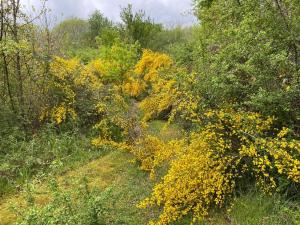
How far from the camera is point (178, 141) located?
594 cm

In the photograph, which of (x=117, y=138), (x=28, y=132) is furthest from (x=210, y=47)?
(x=28, y=132)

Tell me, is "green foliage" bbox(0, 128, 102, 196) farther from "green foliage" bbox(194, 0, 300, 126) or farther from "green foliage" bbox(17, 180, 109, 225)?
"green foliage" bbox(194, 0, 300, 126)

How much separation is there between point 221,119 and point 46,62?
5446 mm

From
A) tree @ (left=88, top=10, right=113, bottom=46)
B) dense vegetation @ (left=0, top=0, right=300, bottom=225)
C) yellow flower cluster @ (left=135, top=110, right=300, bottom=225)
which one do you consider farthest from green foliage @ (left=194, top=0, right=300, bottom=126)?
tree @ (left=88, top=10, right=113, bottom=46)

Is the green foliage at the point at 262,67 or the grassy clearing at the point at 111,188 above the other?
the green foliage at the point at 262,67

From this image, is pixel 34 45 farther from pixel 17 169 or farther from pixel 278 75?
pixel 278 75

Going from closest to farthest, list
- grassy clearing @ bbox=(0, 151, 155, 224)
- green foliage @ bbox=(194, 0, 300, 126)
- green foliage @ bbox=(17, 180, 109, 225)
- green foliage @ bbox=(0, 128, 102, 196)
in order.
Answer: green foliage @ bbox=(17, 180, 109, 225) → green foliage @ bbox=(194, 0, 300, 126) → grassy clearing @ bbox=(0, 151, 155, 224) → green foliage @ bbox=(0, 128, 102, 196)

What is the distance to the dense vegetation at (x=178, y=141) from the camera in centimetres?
504

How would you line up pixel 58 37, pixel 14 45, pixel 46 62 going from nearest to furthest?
pixel 14 45 < pixel 46 62 < pixel 58 37

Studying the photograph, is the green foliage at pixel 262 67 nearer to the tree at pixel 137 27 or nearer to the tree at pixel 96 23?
the tree at pixel 137 27

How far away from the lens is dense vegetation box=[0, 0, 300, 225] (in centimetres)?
504

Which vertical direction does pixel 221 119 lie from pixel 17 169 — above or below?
above

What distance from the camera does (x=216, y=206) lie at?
544 cm

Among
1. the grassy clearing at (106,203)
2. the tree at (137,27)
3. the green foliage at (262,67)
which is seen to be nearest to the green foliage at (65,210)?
the grassy clearing at (106,203)
